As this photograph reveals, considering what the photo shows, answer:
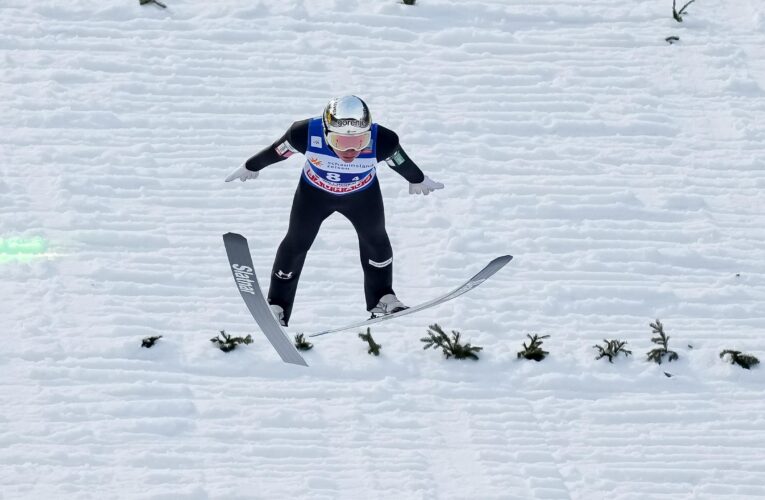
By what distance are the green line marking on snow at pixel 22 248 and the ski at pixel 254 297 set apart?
4.64 feet

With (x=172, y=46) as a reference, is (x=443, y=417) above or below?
below

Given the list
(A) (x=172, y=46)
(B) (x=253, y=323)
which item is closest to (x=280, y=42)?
(A) (x=172, y=46)

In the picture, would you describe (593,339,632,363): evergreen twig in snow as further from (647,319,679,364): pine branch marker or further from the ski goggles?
the ski goggles

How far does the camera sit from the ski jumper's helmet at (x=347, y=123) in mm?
7160

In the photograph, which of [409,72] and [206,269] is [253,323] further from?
[409,72]

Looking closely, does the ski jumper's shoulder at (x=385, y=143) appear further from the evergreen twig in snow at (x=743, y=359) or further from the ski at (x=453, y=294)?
the evergreen twig in snow at (x=743, y=359)

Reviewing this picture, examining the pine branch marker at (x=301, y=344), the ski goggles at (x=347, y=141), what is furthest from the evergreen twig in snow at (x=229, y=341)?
the ski goggles at (x=347, y=141)

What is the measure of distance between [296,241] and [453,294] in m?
1.13

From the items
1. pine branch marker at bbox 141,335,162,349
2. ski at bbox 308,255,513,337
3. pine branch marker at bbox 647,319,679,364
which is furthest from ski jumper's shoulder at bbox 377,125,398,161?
pine branch marker at bbox 647,319,679,364

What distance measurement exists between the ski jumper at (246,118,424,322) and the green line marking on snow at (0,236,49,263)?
5.76ft

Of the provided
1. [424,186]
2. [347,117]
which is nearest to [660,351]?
[424,186]

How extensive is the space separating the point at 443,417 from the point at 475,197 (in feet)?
7.91

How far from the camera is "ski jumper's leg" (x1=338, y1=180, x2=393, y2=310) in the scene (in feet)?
25.2

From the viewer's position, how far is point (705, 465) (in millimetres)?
7156
